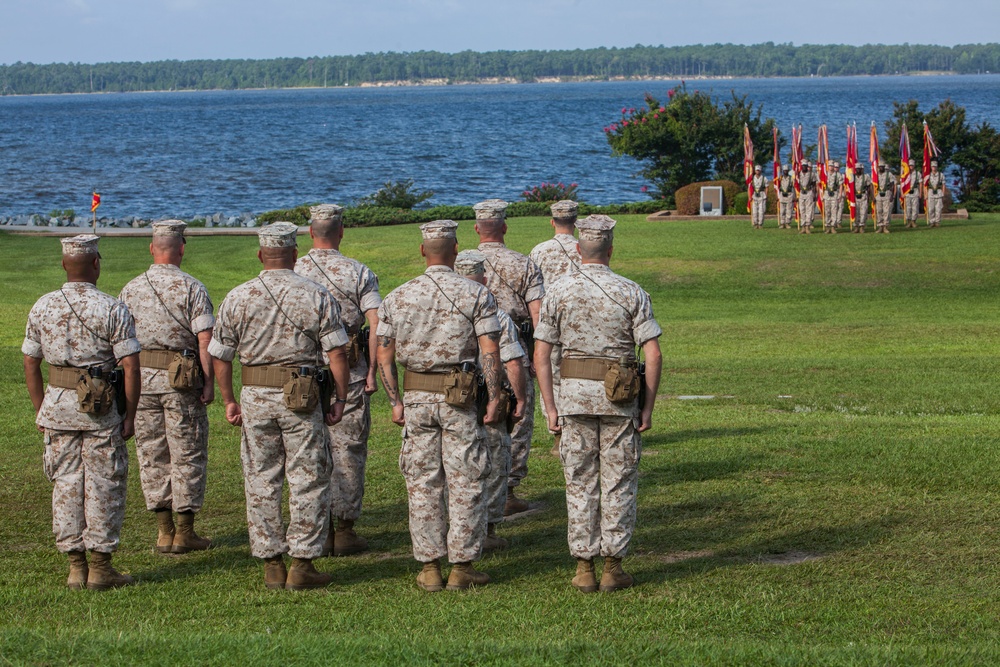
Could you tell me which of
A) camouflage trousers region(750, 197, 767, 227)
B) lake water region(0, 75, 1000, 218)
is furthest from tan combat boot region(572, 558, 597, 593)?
lake water region(0, 75, 1000, 218)

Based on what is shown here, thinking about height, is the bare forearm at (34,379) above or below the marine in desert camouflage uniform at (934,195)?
above

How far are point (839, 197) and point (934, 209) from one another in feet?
8.36

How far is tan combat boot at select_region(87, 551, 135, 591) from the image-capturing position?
764 centimetres

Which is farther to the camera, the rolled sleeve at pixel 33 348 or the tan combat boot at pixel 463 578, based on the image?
the rolled sleeve at pixel 33 348

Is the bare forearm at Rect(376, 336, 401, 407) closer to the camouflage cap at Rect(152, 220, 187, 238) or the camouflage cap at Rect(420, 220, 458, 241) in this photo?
the camouflage cap at Rect(420, 220, 458, 241)

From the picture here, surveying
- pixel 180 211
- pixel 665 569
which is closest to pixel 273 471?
pixel 665 569

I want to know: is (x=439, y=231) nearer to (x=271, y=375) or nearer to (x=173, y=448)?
(x=271, y=375)

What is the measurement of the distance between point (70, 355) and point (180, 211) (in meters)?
54.4

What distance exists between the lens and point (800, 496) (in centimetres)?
947

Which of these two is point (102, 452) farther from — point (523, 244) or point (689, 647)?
point (523, 244)

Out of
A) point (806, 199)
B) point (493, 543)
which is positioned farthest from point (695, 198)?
point (493, 543)

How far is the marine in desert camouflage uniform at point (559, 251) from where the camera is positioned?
1046cm

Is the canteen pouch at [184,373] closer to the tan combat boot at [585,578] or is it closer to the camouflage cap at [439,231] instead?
the camouflage cap at [439,231]

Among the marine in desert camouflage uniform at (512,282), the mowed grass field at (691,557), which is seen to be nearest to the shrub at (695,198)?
the mowed grass field at (691,557)
